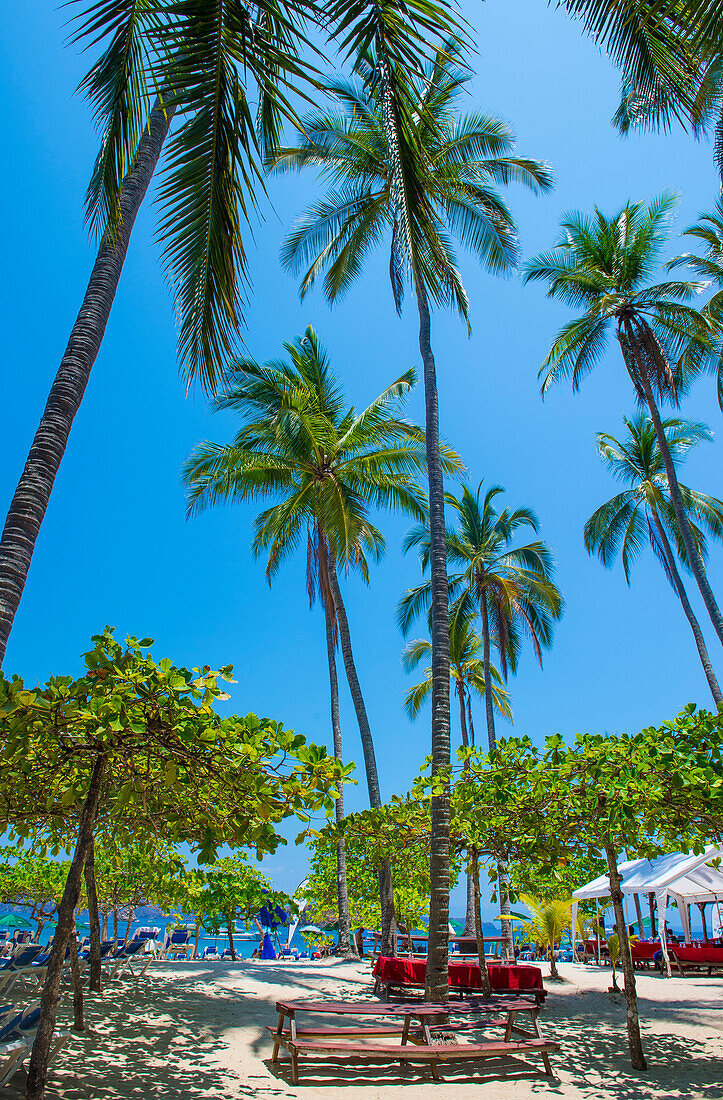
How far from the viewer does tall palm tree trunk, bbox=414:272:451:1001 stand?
7.95m

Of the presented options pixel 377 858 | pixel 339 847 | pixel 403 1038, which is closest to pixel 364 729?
pixel 339 847

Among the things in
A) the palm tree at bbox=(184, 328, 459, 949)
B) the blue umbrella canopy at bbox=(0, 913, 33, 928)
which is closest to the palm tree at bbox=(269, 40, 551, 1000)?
the palm tree at bbox=(184, 328, 459, 949)

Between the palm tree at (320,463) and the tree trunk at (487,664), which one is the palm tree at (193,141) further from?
the tree trunk at (487,664)

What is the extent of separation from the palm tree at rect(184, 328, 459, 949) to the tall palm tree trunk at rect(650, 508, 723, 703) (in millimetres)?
7835

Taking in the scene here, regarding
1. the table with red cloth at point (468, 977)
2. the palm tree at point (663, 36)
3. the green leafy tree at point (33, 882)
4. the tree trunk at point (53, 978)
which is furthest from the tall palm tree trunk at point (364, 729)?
the palm tree at point (663, 36)

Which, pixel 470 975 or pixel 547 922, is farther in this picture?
pixel 547 922

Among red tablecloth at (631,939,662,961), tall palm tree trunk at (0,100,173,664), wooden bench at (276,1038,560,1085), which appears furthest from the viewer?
red tablecloth at (631,939,662,961)

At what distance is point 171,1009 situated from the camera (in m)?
8.91

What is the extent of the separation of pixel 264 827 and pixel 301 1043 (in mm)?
3357

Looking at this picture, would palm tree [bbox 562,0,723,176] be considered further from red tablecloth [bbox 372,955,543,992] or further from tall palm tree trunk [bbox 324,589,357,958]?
tall palm tree trunk [bbox 324,589,357,958]

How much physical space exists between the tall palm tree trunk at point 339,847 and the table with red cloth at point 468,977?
492cm

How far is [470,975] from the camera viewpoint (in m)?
10.8

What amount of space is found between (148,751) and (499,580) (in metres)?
18.2

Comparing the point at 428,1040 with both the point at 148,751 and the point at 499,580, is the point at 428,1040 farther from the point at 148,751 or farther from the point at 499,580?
the point at 499,580
